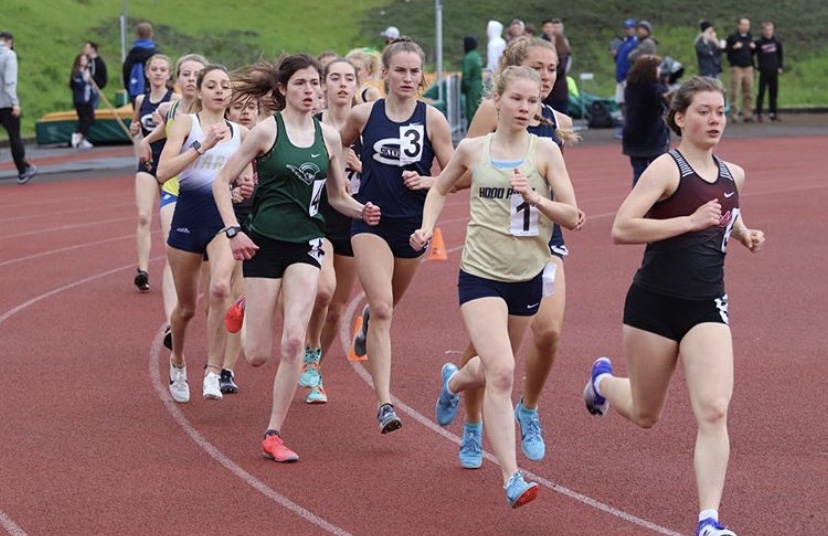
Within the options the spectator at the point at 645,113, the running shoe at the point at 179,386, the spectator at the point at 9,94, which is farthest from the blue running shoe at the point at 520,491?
the spectator at the point at 9,94

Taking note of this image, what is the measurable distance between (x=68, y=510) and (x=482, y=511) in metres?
1.85

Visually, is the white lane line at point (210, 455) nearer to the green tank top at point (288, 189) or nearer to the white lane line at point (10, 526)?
the white lane line at point (10, 526)

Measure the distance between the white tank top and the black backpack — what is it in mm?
24388

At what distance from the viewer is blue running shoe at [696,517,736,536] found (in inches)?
231

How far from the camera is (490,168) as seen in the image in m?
7.05

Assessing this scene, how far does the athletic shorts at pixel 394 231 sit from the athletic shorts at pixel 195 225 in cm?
117

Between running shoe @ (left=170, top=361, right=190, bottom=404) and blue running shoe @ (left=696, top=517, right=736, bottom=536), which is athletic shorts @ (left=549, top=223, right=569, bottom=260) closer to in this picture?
blue running shoe @ (left=696, top=517, right=736, bottom=536)

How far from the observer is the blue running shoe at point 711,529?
19.2 ft

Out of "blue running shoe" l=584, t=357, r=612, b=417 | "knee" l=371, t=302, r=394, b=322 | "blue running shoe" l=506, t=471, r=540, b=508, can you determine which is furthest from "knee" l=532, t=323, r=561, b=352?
"blue running shoe" l=506, t=471, r=540, b=508

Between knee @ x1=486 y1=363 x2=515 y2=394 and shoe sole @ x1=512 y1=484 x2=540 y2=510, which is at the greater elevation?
knee @ x1=486 y1=363 x2=515 y2=394

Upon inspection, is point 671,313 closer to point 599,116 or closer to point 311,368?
point 311,368

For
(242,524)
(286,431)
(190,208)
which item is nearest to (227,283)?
(190,208)

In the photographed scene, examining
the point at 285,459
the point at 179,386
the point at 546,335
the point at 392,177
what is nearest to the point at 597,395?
the point at 546,335

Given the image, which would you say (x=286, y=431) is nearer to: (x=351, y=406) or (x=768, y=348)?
(x=351, y=406)
